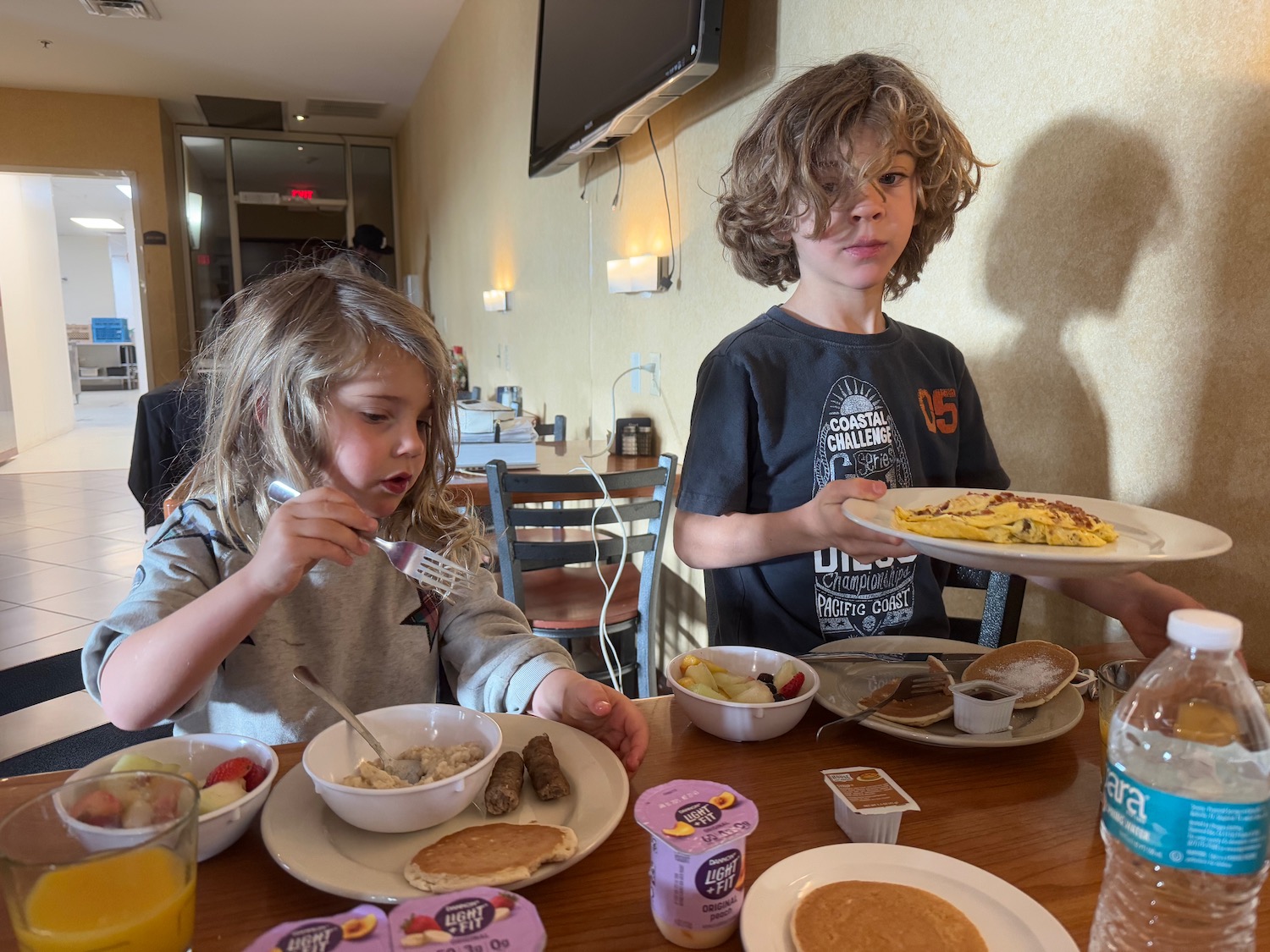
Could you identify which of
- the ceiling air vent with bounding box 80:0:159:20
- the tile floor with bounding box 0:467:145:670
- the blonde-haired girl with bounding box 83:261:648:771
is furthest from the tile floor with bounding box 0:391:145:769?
the ceiling air vent with bounding box 80:0:159:20

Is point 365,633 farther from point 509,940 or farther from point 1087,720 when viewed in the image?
point 1087,720

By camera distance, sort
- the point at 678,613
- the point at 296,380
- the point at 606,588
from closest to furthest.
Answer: the point at 296,380 < the point at 606,588 < the point at 678,613

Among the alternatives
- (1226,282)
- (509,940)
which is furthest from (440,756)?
(1226,282)

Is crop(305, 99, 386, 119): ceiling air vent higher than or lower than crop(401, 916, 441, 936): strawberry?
higher

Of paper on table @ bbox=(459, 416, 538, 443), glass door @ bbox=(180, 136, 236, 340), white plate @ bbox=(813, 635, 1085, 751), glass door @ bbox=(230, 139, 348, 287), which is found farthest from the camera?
glass door @ bbox=(230, 139, 348, 287)

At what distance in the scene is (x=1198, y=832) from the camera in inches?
18.6

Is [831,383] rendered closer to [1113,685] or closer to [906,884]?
[1113,685]

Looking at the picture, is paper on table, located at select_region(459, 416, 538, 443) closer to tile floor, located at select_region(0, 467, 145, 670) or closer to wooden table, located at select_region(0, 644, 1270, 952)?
tile floor, located at select_region(0, 467, 145, 670)

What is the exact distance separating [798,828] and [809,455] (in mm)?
Answer: 705

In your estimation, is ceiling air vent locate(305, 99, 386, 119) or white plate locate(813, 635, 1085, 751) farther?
ceiling air vent locate(305, 99, 386, 119)

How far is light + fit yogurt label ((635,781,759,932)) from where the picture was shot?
562 mm

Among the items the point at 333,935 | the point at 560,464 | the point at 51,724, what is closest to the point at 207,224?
the point at 51,724

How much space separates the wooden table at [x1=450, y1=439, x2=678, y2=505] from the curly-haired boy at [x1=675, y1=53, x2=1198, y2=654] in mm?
926

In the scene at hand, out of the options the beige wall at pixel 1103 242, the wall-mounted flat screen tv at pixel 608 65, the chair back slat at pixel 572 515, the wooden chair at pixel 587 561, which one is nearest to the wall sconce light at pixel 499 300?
the wall-mounted flat screen tv at pixel 608 65
